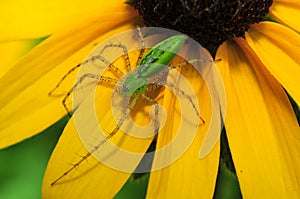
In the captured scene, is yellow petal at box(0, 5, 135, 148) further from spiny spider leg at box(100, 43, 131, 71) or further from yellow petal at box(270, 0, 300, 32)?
yellow petal at box(270, 0, 300, 32)

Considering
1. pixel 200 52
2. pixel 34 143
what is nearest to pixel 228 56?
pixel 200 52

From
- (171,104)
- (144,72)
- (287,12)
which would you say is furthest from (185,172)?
(287,12)

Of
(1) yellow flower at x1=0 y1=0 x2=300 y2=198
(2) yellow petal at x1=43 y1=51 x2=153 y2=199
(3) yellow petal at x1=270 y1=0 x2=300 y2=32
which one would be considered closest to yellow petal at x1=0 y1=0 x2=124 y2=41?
(1) yellow flower at x1=0 y1=0 x2=300 y2=198

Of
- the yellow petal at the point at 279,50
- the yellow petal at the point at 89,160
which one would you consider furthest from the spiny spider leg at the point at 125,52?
the yellow petal at the point at 279,50

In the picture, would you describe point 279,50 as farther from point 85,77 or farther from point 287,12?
point 85,77

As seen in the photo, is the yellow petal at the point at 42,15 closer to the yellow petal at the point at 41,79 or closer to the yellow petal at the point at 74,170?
the yellow petal at the point at 41,79
